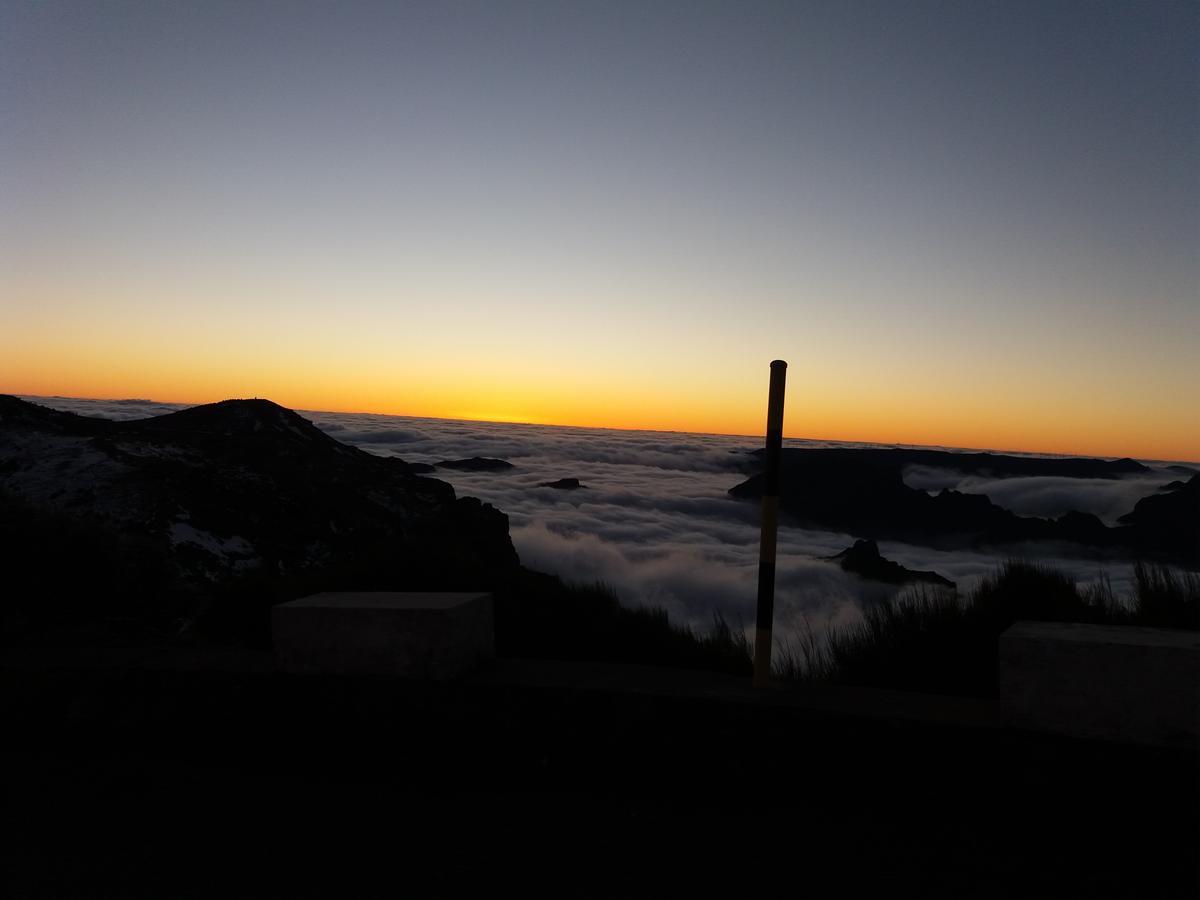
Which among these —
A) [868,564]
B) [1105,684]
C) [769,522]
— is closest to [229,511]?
[769,522]

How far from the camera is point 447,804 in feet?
12.0

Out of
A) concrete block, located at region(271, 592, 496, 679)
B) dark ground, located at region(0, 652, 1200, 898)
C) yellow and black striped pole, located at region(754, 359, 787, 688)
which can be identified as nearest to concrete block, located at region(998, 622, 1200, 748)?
dark ground, located at region(0, 652, 1200, 898)

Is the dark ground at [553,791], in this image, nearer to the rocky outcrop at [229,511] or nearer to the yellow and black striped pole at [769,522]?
the yellow and black striped pole at [769,522]

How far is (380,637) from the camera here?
14.4ft

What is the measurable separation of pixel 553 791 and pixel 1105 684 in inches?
85.0

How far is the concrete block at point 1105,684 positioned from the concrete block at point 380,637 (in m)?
2.40

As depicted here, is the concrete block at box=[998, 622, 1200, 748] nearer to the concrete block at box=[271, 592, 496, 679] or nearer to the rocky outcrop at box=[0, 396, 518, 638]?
the concrete block at box=[271, 592, 496, 679]

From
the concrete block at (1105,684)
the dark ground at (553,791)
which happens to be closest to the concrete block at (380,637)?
the dark ground at (553,791)

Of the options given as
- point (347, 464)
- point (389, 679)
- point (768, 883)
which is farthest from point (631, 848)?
point (347, 464)

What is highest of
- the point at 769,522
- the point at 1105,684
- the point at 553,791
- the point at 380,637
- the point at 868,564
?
the point at 769,522

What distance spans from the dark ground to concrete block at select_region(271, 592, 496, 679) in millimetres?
118

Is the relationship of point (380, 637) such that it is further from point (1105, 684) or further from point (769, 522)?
point (1105, 684)

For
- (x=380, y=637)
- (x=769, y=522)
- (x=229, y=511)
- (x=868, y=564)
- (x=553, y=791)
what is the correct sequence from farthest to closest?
(x=868, y=564), (x=229, y=511), (x=380, y=637), (x=769, y=522), (x=553, y=791)

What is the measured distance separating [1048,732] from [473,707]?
238 cm
